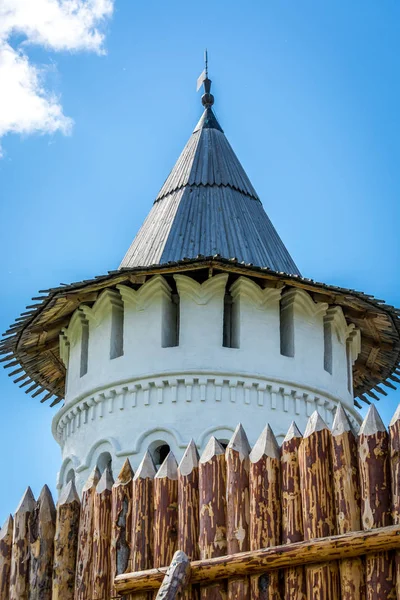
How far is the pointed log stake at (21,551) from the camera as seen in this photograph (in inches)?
389

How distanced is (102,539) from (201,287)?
346 inches

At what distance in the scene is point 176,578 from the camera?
8.46 m

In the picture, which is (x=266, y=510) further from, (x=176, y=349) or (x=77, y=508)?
(x=176, y=349)

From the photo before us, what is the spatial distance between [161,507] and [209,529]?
52 centimetres

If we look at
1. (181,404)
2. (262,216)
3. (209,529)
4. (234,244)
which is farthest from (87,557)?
(262,216)

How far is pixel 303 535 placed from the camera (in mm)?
8336

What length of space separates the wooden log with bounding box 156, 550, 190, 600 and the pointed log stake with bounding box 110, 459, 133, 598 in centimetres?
73

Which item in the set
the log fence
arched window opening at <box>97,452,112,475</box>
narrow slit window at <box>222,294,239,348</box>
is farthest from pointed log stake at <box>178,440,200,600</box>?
narrow slit window at <box>222,294,239,348</box>

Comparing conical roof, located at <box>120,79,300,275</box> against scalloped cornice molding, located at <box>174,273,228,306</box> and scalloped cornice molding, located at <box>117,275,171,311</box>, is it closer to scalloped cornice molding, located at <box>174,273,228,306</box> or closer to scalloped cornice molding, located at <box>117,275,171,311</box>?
scalloped cornice molding, located at <box>117,275,171,311</box>

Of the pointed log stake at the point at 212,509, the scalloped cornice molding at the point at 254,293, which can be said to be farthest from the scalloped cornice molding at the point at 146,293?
the pointed log stake at the point at 212,509

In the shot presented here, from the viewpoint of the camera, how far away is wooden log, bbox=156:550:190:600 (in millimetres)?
8406

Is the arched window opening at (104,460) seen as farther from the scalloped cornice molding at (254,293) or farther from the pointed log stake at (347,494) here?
the pointed log stake at (347,494)

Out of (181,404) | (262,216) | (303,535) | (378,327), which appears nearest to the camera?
(303,535)

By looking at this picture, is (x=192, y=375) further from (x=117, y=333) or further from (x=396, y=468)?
(x=396, y=468)
